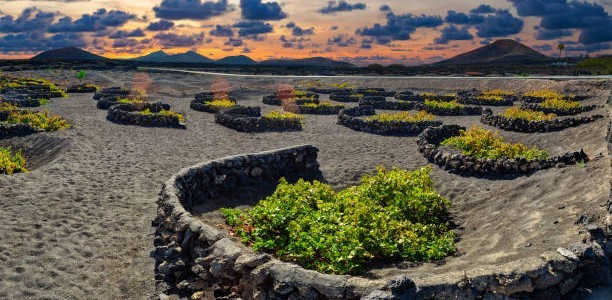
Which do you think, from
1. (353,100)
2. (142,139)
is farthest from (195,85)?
(142,139)

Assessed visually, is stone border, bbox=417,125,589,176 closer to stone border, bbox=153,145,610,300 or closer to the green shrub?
the green shrub

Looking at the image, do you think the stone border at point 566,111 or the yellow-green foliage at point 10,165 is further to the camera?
the stone border at point 566,111

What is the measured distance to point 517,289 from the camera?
257 inches

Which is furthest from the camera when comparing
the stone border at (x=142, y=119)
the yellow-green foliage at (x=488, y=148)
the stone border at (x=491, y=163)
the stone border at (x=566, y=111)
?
the stone border at (x=566, y=111)

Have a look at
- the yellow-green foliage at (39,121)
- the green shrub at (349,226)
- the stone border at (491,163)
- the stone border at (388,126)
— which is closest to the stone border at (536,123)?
the stone border at (388,126)

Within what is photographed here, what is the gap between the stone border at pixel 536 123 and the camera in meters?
25.2

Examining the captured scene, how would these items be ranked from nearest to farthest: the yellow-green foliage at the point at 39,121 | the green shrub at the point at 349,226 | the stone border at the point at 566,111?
the green shrub at the point at 349,226, the yellow-green foliage at the point at 39,121, the stone border at the point at 566,111

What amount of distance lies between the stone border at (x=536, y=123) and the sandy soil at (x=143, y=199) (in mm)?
871

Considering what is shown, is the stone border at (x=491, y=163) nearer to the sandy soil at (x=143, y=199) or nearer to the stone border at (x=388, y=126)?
the sandy soil at (x=143, y=199)

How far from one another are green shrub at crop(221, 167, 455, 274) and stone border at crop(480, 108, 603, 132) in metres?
15.9

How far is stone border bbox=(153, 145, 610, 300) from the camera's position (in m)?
6.46

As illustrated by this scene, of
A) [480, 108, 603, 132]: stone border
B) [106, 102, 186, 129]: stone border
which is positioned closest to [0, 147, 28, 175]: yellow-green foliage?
[106, 102, 186, 129]: stone border

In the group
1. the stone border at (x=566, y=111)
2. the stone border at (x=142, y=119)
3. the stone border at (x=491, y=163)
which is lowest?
the stone border at (x=491, y=163)

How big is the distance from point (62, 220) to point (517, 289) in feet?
35.8
